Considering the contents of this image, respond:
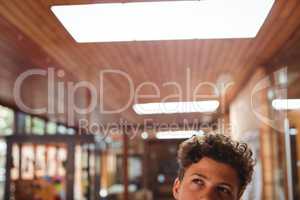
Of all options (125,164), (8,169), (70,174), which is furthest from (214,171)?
(8,169)

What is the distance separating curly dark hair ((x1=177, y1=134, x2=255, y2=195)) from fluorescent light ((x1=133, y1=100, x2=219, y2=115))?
1111 mm

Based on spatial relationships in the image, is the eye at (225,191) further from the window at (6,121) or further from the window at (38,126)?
the window at (6,121)

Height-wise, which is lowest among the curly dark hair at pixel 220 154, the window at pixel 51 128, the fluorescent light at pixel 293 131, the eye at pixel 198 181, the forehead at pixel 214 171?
the eye at pixel 198 181

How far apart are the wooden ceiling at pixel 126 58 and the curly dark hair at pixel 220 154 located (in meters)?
1.11

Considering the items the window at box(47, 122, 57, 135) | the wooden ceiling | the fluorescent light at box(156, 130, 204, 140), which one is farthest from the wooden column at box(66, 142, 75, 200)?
the fluorescent light at box(156, 130, 204, 140)

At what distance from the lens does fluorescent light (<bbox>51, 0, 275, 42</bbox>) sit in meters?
2.24

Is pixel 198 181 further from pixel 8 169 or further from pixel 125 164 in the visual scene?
pixel 8 169

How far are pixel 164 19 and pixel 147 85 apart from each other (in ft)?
1.50

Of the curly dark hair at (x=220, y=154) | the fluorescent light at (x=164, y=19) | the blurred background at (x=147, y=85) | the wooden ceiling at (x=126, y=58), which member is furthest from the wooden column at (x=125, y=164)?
the curly dark hair at (x=220, y=154)

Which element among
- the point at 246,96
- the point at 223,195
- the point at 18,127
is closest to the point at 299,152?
the point at 246,96

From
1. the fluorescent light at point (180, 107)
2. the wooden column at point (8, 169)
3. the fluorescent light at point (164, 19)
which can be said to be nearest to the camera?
the fluorescent light at point (164, 19)

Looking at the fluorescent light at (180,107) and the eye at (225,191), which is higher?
the fluorescent light at (180,107)

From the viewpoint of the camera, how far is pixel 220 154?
4.27ft

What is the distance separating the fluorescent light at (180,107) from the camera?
2.48 metres
